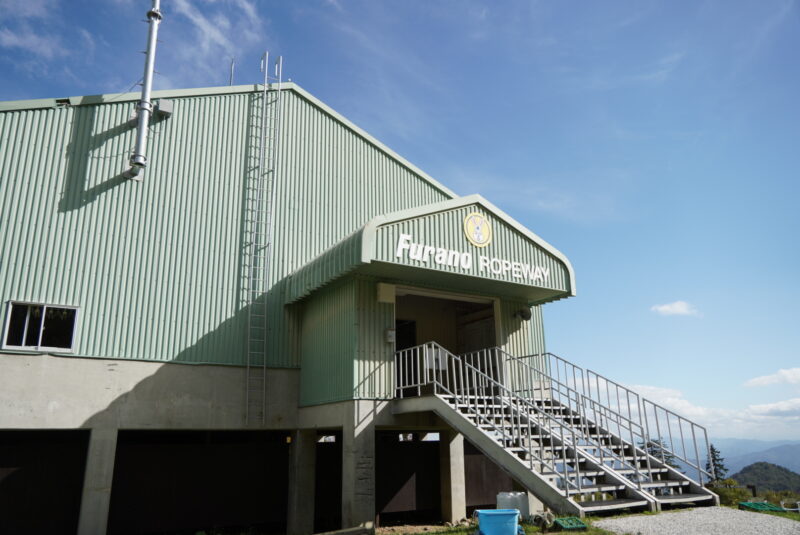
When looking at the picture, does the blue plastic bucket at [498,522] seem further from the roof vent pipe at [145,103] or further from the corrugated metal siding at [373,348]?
the roof vent pipe at [145,103]

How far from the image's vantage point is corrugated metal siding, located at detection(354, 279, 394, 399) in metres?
12.5

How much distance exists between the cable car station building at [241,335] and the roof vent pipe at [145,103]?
43cm

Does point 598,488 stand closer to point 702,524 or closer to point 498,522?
point 702,524

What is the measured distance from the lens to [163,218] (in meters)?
14.3

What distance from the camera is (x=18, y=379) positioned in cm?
1190

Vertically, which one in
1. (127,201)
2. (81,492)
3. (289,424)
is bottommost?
(81,492)

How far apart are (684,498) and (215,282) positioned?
11373 millimetres

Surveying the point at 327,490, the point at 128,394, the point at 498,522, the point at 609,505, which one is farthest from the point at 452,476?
the point at 128,394

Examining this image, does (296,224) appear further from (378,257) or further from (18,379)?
(18,379)

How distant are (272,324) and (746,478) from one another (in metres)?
133

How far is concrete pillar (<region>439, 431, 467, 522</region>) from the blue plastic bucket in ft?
22.3

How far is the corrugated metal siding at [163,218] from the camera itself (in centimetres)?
1278

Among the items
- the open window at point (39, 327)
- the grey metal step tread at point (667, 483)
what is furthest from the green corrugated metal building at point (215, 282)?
the grey metal step tread at point (667, 483)

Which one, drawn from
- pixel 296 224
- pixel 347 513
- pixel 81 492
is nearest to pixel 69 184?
pixel 296 224
